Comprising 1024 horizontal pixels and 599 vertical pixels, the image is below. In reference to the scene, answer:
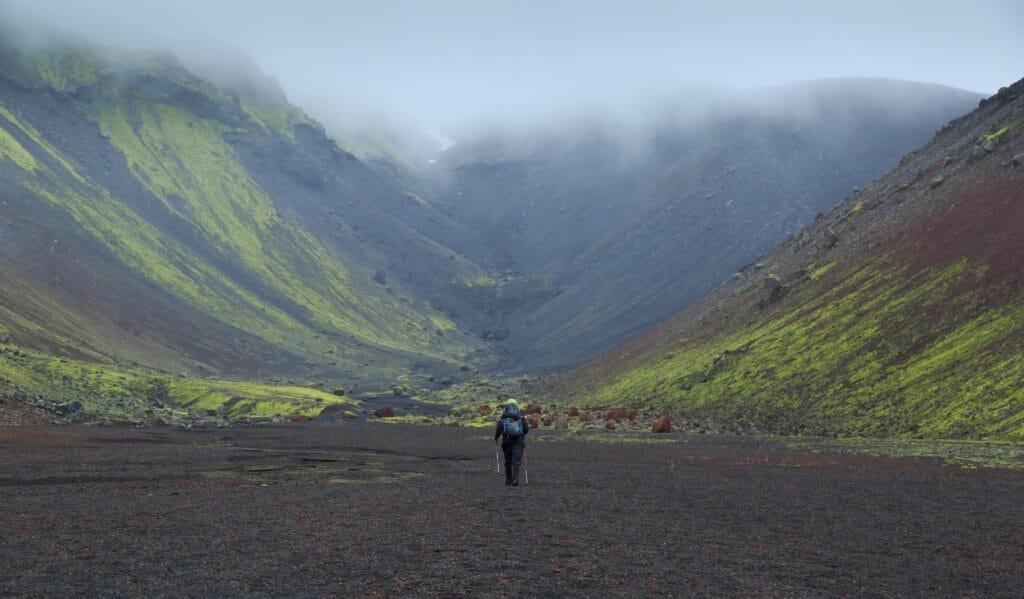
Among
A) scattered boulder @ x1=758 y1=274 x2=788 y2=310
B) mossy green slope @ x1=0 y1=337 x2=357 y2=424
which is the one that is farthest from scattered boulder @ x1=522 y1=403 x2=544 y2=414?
scattered boulder @ x1=758 y1=274 x2=788 y2=310

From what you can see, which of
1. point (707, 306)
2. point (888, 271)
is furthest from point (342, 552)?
point (707, 306)

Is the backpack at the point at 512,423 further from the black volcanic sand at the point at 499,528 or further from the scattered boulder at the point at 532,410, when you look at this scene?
the scattered boulder at the point at 532,410

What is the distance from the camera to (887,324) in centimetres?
7450

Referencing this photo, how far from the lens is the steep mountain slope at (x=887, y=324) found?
198 feet

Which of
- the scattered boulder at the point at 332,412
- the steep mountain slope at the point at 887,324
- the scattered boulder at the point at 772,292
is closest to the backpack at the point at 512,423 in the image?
the steep mountain slope at the point at 887,324

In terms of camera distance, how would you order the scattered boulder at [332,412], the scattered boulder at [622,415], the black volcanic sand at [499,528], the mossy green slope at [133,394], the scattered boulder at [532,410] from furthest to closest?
the scattered boulder at [332,412], the scattered boulder at [532,410], the scattered boulder at [622,415], the mossy green slope at [133,394], the black volcanic sand at [499,528]

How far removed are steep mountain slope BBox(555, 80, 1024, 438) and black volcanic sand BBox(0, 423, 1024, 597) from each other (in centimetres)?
2446

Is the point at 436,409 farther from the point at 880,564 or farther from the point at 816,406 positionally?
the point at 880,564

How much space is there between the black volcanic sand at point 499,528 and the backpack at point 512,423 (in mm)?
1828

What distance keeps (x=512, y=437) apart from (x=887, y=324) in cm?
5571

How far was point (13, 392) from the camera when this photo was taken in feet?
218

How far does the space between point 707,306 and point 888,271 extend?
43.6 metres

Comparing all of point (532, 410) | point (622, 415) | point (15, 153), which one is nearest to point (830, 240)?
point (622, 415)

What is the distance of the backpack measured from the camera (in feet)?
94.0
